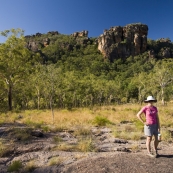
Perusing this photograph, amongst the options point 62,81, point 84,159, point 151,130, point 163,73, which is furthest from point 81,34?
point 84,159

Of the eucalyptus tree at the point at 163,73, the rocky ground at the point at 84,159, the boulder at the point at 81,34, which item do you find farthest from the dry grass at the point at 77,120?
the boulder at the point at 81,34

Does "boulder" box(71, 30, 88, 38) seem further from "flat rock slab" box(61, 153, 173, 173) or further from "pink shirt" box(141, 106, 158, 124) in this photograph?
"flat rock slab" box(61, 153, 173, 173)

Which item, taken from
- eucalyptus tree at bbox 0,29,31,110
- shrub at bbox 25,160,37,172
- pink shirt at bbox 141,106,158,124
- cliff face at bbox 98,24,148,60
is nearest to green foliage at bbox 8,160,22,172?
shrub at bbox 25,160,37,172

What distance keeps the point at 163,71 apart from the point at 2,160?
31932 millimetres

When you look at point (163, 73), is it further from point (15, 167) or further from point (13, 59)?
point (15, 167)

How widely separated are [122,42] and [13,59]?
318 feet

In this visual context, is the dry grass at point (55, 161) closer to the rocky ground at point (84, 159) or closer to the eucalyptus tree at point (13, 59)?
the rocky ground at point (84, 159)

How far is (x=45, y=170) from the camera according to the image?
4.98 m

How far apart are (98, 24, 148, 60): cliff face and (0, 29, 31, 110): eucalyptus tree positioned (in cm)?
8951

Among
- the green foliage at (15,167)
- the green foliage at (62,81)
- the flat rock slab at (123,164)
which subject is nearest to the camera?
the flat rock slab at (123,164)

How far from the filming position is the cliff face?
11019 centimetres

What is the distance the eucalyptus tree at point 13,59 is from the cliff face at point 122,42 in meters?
89.5

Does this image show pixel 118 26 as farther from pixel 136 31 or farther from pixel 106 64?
pixel 106 64

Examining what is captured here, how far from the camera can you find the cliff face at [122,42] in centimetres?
11019
